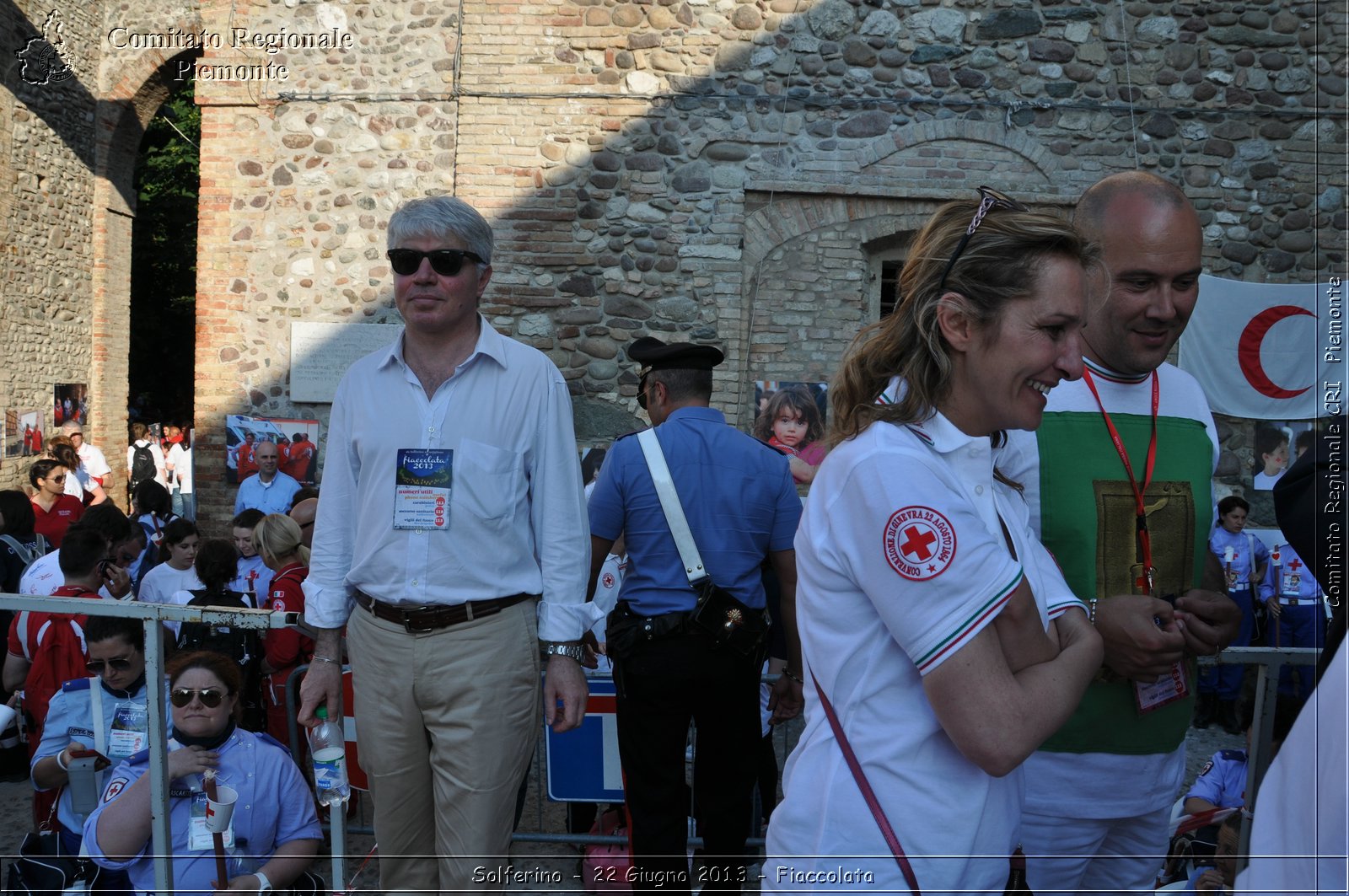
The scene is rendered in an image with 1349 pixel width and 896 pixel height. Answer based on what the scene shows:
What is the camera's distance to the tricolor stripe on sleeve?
1.41 metres

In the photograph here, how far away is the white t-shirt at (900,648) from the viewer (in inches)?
56.3

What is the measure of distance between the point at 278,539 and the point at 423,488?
2725 mm

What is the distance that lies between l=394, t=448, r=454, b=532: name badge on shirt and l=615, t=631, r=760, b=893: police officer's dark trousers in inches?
42.1

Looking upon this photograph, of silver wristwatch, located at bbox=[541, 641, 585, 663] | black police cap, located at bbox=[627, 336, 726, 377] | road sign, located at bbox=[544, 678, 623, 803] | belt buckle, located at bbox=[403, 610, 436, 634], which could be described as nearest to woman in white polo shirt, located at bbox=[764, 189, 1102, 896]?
silver wristwatch, located at bbox=[541, 641, 585, 663]

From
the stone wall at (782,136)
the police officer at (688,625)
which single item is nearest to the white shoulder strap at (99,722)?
the police officer at (688,625)

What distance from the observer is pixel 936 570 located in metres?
1.42

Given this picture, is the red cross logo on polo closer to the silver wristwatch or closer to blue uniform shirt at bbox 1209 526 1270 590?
the silver wristwatch

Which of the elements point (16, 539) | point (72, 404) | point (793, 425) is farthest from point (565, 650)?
point (72, 404)

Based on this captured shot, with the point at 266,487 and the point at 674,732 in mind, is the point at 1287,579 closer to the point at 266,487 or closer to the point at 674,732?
the point at 674,732

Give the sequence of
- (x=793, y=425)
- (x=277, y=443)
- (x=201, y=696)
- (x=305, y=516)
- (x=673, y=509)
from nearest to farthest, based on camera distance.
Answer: (x=201, y=696), (x=673, y=509), (x=305, y=516), (x=793, y=425), (x=277, y=443)

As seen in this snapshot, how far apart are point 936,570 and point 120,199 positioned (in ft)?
57.8

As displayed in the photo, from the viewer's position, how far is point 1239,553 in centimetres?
746

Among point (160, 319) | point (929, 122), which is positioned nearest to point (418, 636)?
point (929, 122)

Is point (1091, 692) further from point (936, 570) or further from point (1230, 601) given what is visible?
point (936, 570)
